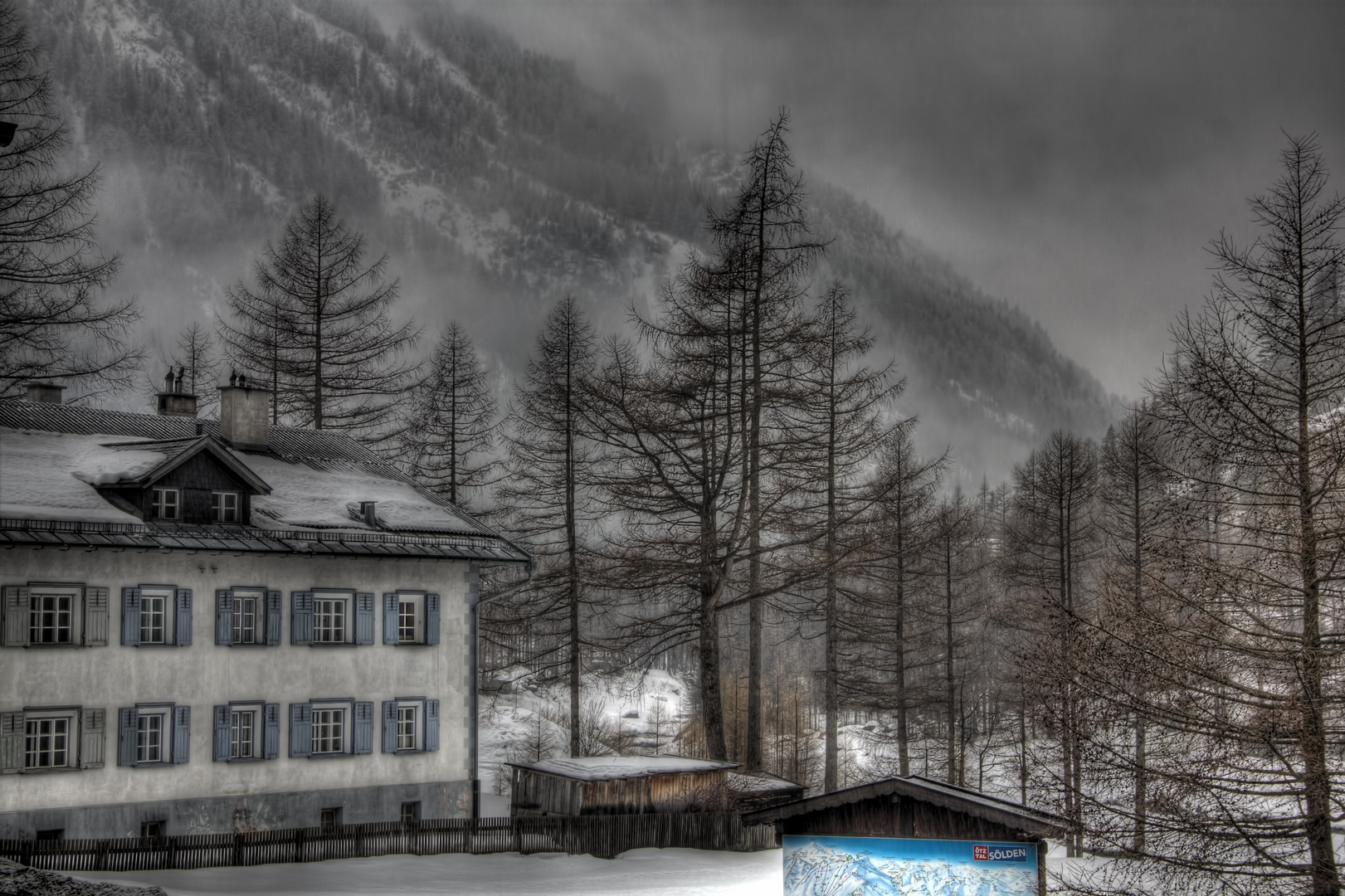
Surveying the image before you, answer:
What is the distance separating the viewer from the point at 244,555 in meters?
25.4

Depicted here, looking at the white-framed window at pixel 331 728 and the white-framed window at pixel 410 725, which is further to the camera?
the white-framed window at pixel 410 725

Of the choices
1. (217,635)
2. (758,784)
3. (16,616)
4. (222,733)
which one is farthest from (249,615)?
(758,784)

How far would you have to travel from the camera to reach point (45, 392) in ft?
97.7

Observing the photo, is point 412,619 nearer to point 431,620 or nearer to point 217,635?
point 431,620

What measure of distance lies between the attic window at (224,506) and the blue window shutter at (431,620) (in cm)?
474

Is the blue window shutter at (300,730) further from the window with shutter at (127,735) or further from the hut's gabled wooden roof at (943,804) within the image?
the hut's gabled wooden roof at (943,804)

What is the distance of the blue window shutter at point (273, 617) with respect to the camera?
2561cm

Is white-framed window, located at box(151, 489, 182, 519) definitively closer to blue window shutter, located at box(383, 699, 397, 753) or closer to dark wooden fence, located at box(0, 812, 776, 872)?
blue window shutter, located at box(383, 699, 397, 753)

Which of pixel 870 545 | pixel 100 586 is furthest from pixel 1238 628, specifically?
pixel 100 586

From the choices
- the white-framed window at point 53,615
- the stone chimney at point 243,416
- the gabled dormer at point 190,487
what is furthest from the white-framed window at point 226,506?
the stone chimney at point 243,416

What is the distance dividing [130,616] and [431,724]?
711 centimetres

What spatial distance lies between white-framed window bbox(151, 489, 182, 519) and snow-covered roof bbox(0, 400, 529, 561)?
1.15 ft

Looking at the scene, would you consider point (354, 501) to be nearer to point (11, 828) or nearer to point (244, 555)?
point (244, 555)

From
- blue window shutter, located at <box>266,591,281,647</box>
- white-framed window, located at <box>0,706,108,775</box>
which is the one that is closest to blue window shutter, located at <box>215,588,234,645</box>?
blue window shutter, located at <box>266,591,281,647</box>
